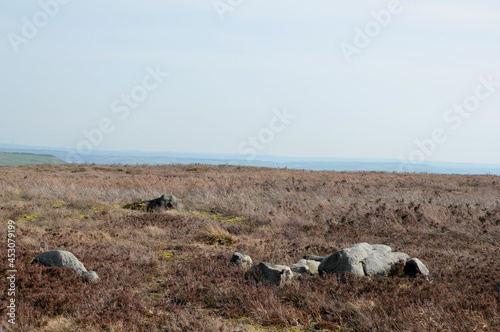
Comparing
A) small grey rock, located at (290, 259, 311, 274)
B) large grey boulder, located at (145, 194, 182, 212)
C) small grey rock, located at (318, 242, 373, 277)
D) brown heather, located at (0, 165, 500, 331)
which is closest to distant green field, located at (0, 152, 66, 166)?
large grey boulder, located at (145, 194, 182, 212)

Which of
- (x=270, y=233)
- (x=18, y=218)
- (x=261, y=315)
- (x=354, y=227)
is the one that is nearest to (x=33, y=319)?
(x=261, y=315)

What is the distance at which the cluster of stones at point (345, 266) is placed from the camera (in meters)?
7.77

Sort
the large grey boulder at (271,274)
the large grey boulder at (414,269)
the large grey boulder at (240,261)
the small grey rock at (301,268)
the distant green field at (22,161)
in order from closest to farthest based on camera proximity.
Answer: the large grey boulder at (271,274), the large grey boulder at (414,269), the small grey rock at (301,268), the large grey boulder at (240,261), the distant green field at (22,161)

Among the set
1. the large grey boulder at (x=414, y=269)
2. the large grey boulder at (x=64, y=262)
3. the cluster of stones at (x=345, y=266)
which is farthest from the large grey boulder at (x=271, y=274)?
the large grey boulder at (x=64, y=262)

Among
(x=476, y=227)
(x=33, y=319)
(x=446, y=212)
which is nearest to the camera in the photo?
(x=33, y=319)

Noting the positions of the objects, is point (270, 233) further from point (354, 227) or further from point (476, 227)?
point (476, 227)

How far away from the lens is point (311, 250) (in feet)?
36.2

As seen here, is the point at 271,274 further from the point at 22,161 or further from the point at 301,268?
the point at 22,161

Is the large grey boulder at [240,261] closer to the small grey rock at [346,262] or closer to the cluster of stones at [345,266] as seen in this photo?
the cluster of stones at [345,266]

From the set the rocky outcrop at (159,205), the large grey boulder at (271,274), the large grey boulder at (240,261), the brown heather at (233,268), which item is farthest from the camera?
the rocky outcrop at (159,205)

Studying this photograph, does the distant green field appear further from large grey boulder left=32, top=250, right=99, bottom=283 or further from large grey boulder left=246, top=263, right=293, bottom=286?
large grey boulder left=246, top=263, right=293, bottom=286

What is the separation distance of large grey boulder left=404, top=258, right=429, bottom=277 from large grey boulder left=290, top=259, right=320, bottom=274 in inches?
75.4

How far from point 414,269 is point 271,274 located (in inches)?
122

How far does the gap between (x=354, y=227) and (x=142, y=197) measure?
34.5 feet
